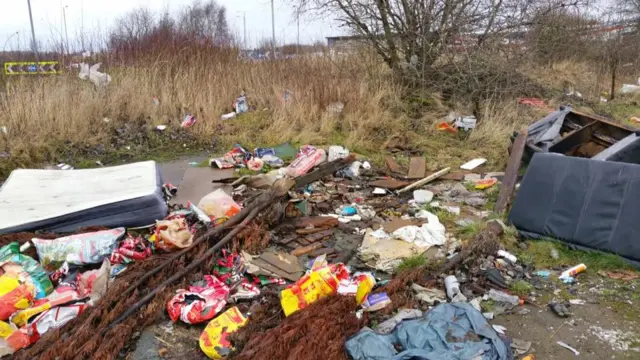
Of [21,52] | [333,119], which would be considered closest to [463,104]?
[333,119]

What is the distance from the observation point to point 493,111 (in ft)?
29.2

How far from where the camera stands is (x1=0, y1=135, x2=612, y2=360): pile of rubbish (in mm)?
2789

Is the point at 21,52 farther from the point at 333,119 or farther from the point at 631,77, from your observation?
the point at 631,77

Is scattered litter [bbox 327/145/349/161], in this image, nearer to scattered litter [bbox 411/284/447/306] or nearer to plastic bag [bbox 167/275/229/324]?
scattered litter [bbox 411/284/447/306]

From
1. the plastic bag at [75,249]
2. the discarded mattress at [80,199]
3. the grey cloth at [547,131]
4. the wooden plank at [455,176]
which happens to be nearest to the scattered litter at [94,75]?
the discarded mattress at [80,199]

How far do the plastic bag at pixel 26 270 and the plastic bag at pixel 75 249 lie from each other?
0.36ft

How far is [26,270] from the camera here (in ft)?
11.4

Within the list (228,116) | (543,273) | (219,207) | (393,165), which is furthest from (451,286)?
(228,116)

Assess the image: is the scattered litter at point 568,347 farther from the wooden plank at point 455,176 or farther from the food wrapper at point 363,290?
the wooden plank at point 455,176

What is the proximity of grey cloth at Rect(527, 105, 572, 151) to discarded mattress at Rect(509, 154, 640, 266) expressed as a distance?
169 centimetres

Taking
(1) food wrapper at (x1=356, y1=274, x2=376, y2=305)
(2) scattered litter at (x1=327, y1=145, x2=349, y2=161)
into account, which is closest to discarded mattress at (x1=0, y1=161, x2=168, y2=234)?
(1) food wrapper at (x1=356, y1=274, x2=376, y2=305)

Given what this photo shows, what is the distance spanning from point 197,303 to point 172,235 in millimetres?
831

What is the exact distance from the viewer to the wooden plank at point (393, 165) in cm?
652

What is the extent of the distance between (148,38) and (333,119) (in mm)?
5127
